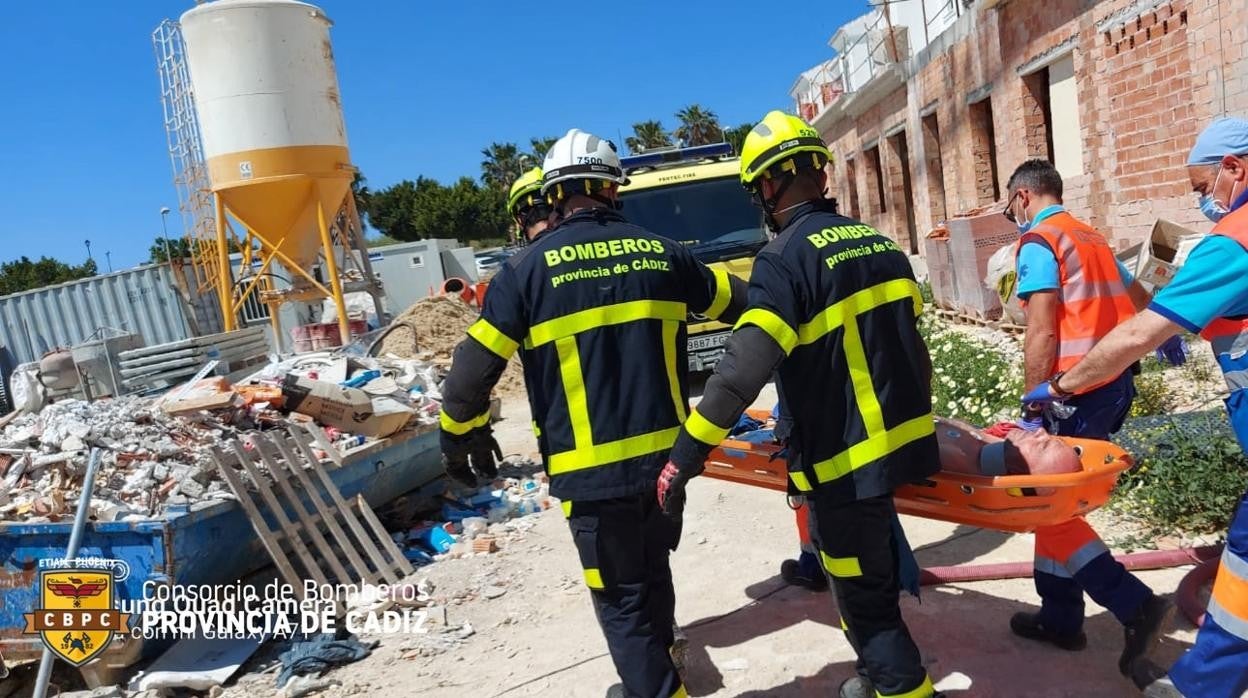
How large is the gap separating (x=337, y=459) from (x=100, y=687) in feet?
5.82

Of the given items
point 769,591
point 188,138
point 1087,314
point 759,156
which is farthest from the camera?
point 188,138

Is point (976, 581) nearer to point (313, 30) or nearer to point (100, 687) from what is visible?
point (100, 687)

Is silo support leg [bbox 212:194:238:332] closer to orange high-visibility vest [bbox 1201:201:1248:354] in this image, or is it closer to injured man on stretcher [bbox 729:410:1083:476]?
injured man on stretcher [bbox 729:410:1083:476]

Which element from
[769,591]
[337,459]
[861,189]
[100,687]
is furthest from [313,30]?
[861,189]

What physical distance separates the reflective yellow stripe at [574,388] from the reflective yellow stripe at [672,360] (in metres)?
0.32

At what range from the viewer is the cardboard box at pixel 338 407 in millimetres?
5926

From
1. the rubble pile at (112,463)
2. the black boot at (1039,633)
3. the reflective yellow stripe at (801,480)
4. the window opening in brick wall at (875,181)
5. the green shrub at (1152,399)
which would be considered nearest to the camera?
the reflective yellow stripe at (801,480)

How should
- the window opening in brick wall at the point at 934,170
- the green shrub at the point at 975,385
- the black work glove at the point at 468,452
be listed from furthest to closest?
the window opening in brick wall at the point at 934,170
the green shrub at the point at 975,385
the black work glove at the point at 468,452

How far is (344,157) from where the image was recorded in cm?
1157

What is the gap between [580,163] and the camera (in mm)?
2922

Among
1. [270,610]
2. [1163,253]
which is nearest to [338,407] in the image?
[270,610]

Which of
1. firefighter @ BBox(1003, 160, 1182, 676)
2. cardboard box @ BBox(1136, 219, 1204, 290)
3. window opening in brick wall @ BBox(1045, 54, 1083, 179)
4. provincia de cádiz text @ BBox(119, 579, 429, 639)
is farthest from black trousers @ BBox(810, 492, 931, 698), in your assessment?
window opening in brick wall @ BBox(1045, 54, 1083, 179)

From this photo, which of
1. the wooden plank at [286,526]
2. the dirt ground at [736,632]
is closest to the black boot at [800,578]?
the dirt ground at [736,632]

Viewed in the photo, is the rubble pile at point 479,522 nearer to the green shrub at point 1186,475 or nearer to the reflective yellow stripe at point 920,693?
the reflective yellow stripe at point 920,693
